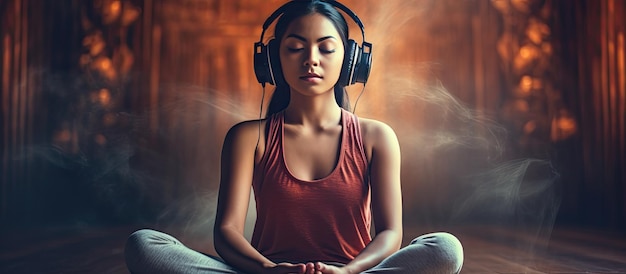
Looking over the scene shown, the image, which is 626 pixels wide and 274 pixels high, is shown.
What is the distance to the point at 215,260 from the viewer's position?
3.93 feet

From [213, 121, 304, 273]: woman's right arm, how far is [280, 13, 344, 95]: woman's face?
5.5 inches

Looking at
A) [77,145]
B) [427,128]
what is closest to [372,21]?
[427,128]

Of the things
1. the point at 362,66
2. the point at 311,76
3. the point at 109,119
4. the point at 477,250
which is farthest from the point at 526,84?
the point at 311,76

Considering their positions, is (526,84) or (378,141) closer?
(378,141)

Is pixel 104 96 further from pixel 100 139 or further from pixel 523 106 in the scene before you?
pixel 523 106

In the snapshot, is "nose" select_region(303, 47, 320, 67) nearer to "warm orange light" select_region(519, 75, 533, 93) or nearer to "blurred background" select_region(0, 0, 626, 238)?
"blurred background" select_region(0, 0, 626, 238)

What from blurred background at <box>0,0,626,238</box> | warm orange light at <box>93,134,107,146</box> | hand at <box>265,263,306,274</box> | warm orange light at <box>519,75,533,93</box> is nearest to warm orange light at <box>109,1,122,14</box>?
blurred background at <box>0,0,626,238</box>

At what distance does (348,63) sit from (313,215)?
12.8 inches

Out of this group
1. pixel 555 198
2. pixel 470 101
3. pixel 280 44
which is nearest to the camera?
pixel 280 44

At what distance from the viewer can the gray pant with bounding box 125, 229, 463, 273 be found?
1.11 m

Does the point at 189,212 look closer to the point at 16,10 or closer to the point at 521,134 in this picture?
A: the point at 16,10

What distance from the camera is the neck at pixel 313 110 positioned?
135cm

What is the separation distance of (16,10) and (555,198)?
3166 millimetres

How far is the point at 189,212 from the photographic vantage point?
144 inches
